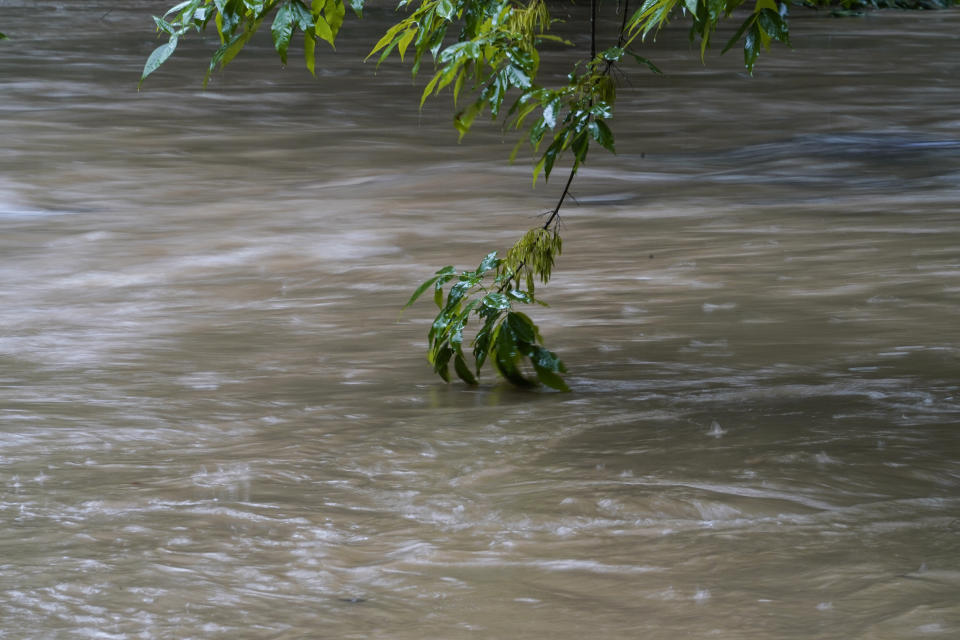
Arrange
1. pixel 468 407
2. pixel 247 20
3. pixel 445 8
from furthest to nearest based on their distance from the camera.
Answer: pixel 468 407 < pixel 445 8 < pixel 247 20

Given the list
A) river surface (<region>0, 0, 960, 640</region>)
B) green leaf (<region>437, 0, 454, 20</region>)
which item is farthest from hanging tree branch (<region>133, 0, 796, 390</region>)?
A: river surface (<region>0, 0, 960, 640</region>)

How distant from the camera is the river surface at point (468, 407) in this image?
7.95 feet

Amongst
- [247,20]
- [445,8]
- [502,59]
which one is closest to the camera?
[247,20]

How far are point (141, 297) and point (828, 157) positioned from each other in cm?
497

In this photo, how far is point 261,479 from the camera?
3.01 meters

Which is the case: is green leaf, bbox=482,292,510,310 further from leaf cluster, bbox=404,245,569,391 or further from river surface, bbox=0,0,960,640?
river surface, bbox=0,0,960,640

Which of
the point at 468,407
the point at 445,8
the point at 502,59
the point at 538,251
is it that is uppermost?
the point at 445,8

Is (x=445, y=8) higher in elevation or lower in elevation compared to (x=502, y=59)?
higher

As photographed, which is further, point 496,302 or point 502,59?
point 496,302

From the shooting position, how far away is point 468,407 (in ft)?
11.7

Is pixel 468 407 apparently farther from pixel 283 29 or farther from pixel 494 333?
pixel 283 29

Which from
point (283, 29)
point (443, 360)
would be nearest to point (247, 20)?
point (283, 29)

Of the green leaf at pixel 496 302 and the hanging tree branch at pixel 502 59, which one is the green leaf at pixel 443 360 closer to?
the hanging tree branch at pixel 502 59

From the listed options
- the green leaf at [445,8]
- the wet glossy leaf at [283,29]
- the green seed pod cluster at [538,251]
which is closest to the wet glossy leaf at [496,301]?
the green seed pod cluster at [538,251]
